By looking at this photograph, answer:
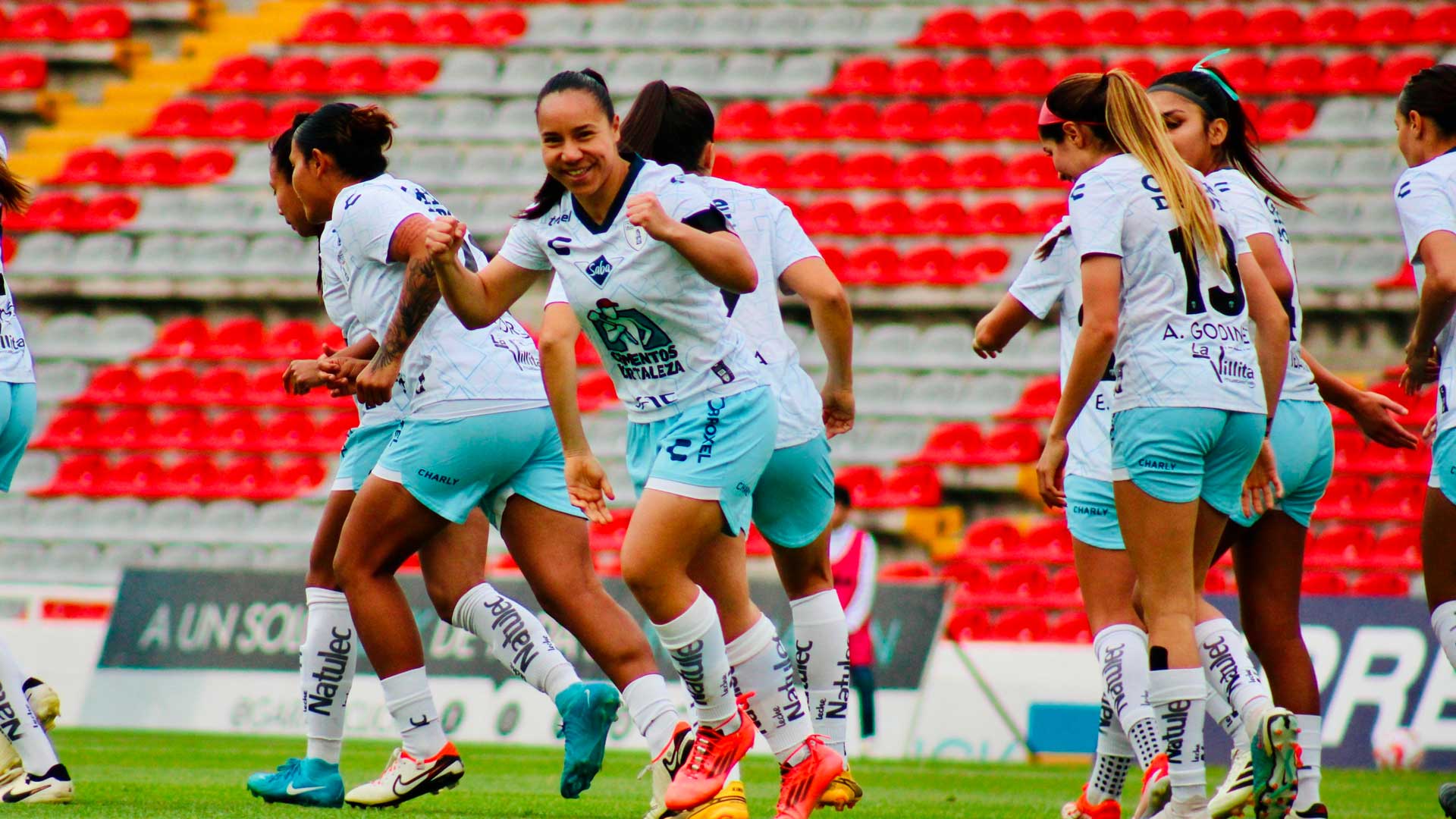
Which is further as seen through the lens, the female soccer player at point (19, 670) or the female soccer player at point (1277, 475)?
the female soccer player at point (19, 670)

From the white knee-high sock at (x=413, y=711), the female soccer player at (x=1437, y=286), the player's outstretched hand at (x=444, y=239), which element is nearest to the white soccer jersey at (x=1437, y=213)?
the female soccer player at (x=1437, y=286)

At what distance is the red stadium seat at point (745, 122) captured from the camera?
55.7 ft

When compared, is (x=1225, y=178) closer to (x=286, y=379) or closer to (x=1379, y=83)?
(x=286, y=379)

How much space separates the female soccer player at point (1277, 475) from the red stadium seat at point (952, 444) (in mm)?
8500

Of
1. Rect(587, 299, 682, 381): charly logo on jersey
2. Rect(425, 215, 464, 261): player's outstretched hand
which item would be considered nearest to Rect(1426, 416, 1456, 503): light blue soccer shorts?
Rect(587, 299, 682, 381): charly logo on jersey

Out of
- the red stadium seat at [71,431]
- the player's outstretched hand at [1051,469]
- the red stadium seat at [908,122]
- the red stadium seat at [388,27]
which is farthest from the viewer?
the red stadium seat at [388,27]

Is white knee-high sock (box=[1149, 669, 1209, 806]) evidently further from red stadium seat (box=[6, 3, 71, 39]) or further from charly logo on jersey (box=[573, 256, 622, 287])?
red stadium seat (box=[6, 3, 71, 39])

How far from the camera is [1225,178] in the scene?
532cm

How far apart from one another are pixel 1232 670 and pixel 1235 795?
0.37m

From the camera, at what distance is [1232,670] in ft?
17.0

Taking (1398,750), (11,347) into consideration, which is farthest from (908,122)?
(11,347)

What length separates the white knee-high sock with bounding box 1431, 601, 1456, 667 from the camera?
5.36 m

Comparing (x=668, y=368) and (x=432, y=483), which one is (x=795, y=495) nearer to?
(x=668, y=368)

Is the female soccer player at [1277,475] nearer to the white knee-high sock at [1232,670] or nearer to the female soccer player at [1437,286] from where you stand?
the white knee-high sock at [1232,670]
